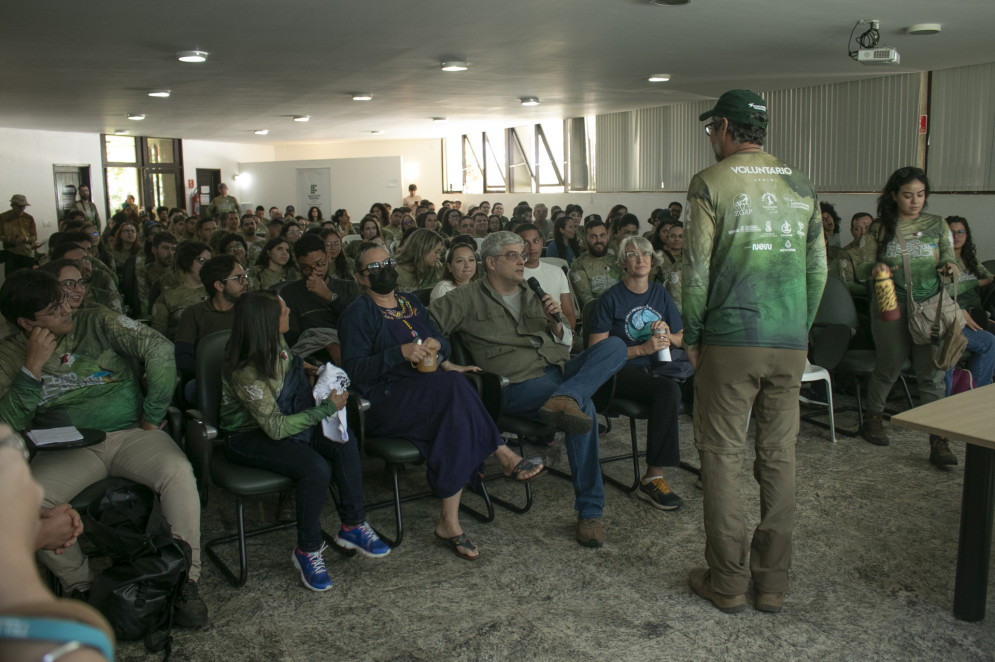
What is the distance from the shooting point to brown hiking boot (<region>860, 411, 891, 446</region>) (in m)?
4.62

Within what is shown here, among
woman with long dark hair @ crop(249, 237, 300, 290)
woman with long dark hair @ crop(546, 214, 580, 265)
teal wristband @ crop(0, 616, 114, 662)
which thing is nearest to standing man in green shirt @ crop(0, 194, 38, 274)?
woman with long dark hair @ crop(249, 237, 300, 290)

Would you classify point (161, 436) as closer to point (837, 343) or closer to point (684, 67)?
point (837, 343)

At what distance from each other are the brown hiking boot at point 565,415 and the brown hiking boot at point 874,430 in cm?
224

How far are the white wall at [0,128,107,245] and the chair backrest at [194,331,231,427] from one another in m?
15.8

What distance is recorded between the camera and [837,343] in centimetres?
473

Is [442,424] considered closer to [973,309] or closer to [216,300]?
[216,300]

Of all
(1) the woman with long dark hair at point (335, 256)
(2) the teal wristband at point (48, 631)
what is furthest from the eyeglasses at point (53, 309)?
(1) the woman with long dark hair at point (335, 256)

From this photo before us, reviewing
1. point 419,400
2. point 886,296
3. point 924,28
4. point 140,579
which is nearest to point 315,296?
point 419,400

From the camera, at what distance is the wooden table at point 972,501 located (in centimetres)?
258

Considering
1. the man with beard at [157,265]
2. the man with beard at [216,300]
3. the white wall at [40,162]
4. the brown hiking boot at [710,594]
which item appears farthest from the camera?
the white wall at [40,162]

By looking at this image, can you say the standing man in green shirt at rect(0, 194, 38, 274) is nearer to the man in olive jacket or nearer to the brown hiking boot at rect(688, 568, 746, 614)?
the man in olive jacket

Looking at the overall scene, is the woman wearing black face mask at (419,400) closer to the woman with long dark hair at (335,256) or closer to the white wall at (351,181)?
the woman with long dark hair at (335,256)

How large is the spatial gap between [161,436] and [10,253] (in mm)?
7208

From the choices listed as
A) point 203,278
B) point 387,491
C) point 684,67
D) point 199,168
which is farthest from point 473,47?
point 199,168
